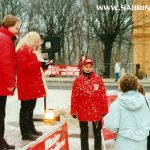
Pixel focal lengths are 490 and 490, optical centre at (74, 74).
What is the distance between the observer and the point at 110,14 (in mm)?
42406

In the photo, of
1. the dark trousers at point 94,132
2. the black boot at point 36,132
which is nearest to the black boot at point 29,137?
the black boot at point 36,132

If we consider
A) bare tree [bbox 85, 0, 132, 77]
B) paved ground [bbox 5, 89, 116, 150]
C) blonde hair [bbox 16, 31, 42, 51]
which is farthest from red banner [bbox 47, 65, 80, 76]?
blonde hair [bbox 16, 31, 42, 51]

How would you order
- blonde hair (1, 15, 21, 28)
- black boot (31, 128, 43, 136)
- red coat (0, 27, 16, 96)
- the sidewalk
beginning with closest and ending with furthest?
1. red coat (0, 27, 16, 96)
2. blonde hair (1, 15, 21, 28)
3. black boot (31, 128, 43, 136)
4. the sidewalk

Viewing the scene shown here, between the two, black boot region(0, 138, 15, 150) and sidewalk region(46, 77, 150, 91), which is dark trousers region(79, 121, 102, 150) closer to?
black boot region(0, 138, 15, 150)

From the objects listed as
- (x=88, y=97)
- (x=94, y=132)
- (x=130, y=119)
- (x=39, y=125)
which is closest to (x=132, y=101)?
(x=130, y=119)

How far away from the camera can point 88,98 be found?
7.60m

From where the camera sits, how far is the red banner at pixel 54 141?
557cm

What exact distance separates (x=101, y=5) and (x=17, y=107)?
28338mm

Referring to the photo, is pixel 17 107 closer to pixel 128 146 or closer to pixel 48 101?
pixel 48 101

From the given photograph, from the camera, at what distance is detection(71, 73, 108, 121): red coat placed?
24.8 feet

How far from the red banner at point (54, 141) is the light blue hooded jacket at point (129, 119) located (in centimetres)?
80

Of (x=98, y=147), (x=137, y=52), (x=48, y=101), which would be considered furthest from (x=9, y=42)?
(x=137, y=52)

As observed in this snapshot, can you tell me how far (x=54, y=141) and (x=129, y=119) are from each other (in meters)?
1.21

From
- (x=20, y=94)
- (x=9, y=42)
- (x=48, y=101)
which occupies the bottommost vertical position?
(x=48, y=101)
